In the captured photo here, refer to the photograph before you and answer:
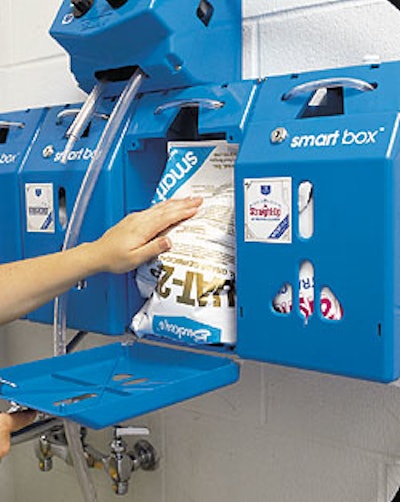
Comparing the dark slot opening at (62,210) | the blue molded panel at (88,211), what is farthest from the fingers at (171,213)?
the dark slot opening at (62,210)

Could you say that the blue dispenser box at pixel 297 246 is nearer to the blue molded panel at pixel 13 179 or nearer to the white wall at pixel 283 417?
the white wall at pixel 283 417

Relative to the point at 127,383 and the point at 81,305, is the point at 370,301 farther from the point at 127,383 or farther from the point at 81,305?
the point at 81,305

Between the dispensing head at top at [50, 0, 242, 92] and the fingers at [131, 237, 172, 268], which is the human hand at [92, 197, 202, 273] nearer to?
the fingers at [131, 237, 172, 268]

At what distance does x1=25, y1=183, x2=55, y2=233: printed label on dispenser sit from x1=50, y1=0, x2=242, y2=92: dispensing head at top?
0.62 feet

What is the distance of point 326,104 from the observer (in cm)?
88

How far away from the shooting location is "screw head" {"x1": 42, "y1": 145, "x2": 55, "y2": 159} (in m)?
1.11

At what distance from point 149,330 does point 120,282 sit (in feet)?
0.32

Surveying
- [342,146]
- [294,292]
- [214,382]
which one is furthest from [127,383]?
[342,146]

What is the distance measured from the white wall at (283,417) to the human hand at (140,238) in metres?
0.28

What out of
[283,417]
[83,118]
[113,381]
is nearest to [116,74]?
[83,118]

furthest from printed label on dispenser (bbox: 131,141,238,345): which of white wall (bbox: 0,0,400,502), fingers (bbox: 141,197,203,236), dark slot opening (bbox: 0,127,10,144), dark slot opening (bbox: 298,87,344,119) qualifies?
dark slot opening (bbox: 0,127,10,144)

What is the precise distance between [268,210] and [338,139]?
0.12 metres

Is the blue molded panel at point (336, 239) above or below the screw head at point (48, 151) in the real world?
below

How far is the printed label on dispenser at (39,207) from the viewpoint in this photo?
109 cm
